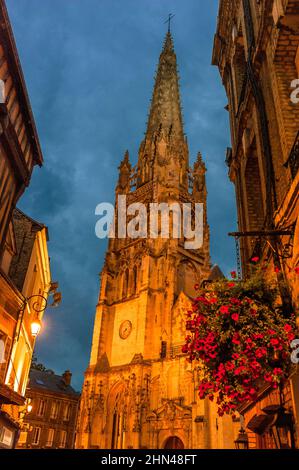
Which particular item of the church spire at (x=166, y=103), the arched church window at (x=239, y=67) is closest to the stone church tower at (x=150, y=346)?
the church spire at (x=166, y=103)

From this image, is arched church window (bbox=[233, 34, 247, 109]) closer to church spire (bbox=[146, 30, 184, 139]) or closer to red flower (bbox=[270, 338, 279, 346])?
red flower (bbox=[270, 338, 279, 346])

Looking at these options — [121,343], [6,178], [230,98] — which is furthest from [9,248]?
[121,343]

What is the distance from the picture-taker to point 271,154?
8.62 meters

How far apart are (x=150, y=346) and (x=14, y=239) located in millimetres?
24097

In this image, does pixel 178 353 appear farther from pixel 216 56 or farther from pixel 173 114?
pixel 173 114

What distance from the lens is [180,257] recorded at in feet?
137

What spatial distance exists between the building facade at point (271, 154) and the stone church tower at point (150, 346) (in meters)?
21.1

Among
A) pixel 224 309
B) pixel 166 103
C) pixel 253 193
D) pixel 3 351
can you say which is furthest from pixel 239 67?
pixel 166 103

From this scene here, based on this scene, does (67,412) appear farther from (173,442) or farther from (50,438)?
(173,442)

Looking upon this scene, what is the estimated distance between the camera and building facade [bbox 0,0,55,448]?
8891mm

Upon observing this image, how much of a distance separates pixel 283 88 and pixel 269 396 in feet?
21.0

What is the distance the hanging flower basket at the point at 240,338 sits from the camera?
5961 millimetres

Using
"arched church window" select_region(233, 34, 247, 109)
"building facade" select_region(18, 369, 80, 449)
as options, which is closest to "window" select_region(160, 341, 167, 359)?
"building facade" select_region(18, 369, 80, 449)

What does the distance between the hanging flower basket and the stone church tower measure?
24198 millimetres
